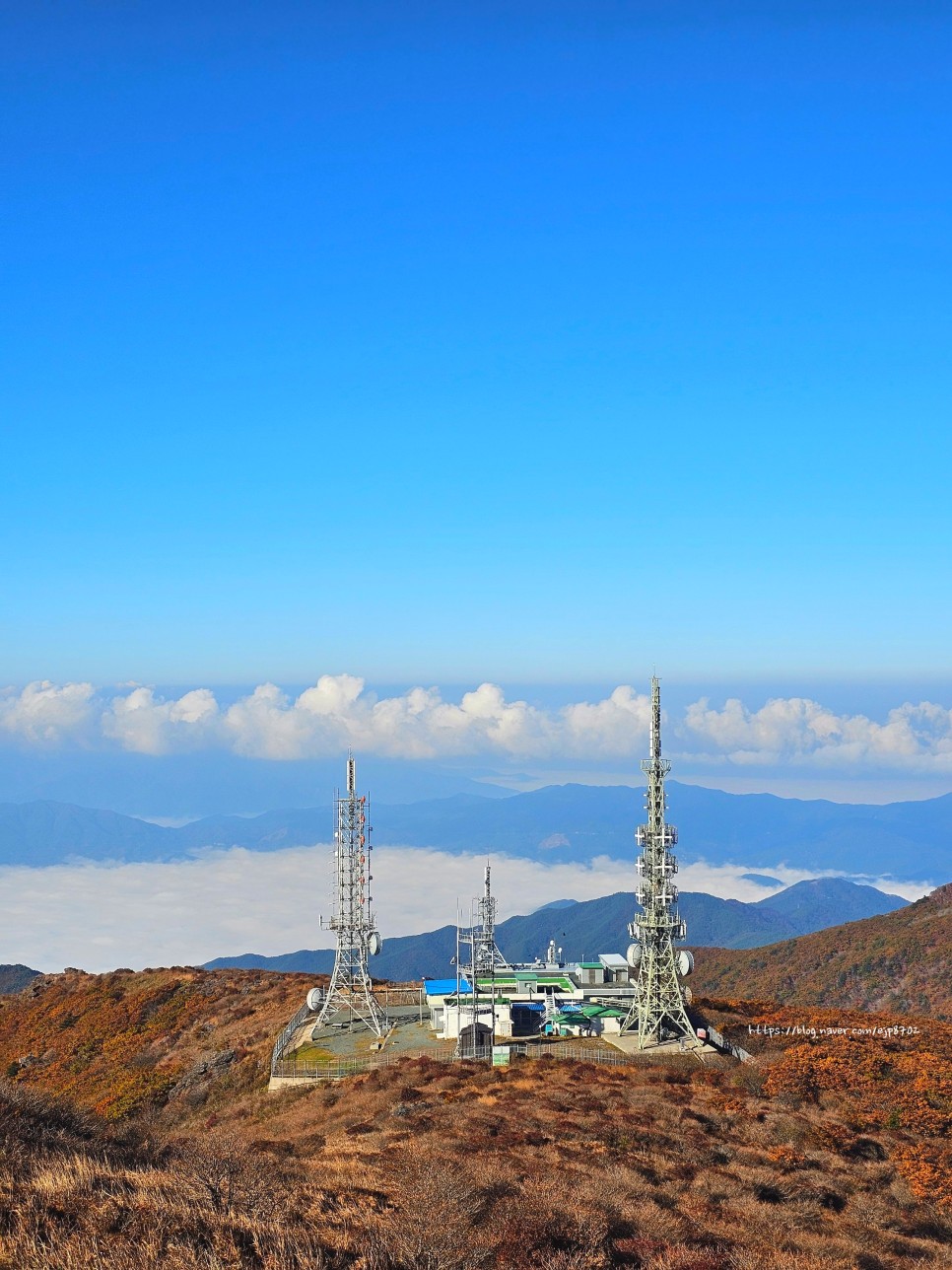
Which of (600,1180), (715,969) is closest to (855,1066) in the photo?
(600,1180)

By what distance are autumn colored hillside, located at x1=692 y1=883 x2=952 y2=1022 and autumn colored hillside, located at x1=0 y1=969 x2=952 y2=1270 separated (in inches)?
1606

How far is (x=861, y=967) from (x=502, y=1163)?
78568 millimetres

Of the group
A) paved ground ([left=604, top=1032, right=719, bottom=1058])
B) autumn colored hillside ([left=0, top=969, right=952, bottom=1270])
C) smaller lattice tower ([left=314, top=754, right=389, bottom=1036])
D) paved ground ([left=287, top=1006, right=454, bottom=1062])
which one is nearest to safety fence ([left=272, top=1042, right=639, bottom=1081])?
paved ground ([left=287, top=1006, right=454, bottom=1062])

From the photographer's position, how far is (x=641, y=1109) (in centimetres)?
2886

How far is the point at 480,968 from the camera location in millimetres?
53781

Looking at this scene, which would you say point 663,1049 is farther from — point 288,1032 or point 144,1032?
point 144,1032

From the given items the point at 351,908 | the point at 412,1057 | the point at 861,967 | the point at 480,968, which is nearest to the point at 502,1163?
the point at 412,1057

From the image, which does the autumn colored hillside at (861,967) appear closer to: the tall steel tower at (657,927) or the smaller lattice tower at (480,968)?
the smaller lattice tower at (480,968)

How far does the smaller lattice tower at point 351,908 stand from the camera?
4212 cm

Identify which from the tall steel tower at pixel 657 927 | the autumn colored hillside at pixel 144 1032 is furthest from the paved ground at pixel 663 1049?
the autumn colored hillside at pixel 144 1032

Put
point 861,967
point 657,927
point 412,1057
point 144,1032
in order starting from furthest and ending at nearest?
point 861,967 < point 144,1032 < point 657,927 < point 412,1057

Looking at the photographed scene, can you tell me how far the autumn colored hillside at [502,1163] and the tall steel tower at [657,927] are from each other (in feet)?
7.19

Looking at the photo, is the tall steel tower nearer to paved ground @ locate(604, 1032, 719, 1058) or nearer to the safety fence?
paved ground @ locate(604, 1032, 719, 1058)

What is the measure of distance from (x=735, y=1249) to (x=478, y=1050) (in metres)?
21.0
